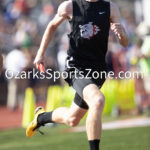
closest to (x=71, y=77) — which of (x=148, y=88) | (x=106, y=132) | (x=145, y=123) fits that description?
(x=106, y=132)

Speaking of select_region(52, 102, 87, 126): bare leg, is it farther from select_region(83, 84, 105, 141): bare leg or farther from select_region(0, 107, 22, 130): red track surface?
select_region(0, 107, 22, 130): red track surface

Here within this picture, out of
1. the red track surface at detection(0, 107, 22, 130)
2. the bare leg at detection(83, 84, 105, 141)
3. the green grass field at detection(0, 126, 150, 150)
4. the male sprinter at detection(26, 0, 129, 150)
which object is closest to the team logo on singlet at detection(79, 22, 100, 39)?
the male sprinter at detection(26, 0, 129, 150)

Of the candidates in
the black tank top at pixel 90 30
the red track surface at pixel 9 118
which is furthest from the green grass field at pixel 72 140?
the black tank top at pixel 90 30

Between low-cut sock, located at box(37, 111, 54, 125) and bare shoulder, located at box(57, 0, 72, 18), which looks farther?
low-cut sock, located at box(37, 111, 54, 125)

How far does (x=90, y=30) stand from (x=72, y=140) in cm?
293

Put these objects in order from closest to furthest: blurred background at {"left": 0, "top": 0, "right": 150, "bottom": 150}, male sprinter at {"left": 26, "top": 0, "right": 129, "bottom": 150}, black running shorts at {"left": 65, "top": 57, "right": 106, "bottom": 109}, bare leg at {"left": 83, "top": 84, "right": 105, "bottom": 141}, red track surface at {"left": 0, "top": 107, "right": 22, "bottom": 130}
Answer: bare leg at {"left": 83, "top": 84, "right": 105, "bottom": 141} < black running shorts at {"left": 65, "top": 57, "right": 106, "bottom": 109} < male sprinter at {"left": 26, "top": 0, "right": 129, "bottom": 150} < red track surface at {"left": 0, "top": 107, "right": 22, "bottom": 130} < blurred background at {"left": 0, "top": 0, "right": 150, "bottom": 150}

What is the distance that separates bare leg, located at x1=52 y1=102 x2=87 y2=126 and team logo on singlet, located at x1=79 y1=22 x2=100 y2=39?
0.83 m

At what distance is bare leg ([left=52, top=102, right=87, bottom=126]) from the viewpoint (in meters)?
5.59

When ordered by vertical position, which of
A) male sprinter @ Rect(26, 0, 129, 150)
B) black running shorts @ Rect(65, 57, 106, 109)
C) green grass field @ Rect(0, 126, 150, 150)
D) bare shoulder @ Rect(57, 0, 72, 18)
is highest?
bare shoulder @ Rect(57, 0, 72, 18)

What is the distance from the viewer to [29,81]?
15047 millimetres

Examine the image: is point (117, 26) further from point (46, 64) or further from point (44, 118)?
point (46, 64)

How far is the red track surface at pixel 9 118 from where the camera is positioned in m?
10.9

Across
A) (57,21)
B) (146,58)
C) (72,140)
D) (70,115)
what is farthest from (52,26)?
(146,58)

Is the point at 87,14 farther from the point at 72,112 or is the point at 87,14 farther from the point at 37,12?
the point at 37,12
